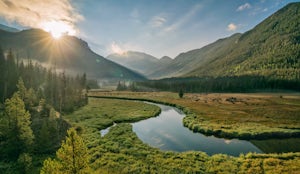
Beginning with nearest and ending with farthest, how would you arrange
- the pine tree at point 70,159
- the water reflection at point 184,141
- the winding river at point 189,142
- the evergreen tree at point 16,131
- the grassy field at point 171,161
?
the pine tree at point 70,159 < the grassy field at point 171,161 < the evergreen tree at point 16,131 < the winding river at point 189,142 < the water reflection at point 184,141

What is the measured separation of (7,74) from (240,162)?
79609 mm

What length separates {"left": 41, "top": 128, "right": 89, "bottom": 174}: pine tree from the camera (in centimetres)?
1362

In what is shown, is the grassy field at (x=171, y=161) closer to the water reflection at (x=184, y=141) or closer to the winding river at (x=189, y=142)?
the winding river at (x=189, y=142)

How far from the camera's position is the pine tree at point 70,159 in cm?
1362

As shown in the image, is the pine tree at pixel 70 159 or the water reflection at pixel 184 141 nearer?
the pine tree at pixel 70 159

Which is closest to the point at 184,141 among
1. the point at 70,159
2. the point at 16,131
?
the point at 70,159

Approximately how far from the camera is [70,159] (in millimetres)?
13891

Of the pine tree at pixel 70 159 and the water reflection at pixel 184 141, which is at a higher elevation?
the pine tree at pixel 70 159

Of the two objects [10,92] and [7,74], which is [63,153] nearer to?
[10,92]

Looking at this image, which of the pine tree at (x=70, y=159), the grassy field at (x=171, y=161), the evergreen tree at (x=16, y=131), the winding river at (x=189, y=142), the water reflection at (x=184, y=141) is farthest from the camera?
the water reflection at (x=184, y=141)

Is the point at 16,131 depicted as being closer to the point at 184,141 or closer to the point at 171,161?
the point at 171,161

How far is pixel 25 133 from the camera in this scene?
30.0 metres

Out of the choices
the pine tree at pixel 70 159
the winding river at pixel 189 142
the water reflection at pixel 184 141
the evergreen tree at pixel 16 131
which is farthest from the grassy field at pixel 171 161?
the evergreen tree at pixel 16 131

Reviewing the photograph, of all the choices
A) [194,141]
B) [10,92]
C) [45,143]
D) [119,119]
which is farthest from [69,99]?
[194,141]
